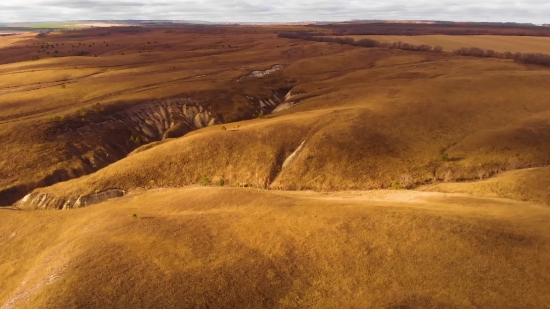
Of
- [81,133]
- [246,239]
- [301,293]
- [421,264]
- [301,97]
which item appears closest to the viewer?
[301,293]

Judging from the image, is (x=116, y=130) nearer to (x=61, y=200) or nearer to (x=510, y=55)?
(x=61, y=200)

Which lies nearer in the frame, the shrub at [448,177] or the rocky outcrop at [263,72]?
the shrub at [448,177]

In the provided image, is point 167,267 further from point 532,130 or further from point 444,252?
point 532,130

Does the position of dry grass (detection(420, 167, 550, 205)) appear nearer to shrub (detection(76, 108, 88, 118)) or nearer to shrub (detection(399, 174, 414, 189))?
shrub (detection(399, 174, 414, 189))

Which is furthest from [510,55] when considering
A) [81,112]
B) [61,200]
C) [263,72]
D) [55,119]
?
[61,200]

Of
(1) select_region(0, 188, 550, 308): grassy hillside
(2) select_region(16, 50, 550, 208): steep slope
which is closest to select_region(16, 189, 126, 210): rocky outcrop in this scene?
(2) select_region(16, 50, 550, 208): steep slope

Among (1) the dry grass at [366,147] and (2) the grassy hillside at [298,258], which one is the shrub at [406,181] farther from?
(2) the grassy hillside at [298,258]

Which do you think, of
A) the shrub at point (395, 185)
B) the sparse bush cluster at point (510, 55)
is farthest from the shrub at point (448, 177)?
the sparse bush cluster at point (510, 55)

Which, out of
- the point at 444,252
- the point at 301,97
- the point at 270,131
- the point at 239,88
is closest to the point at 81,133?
the point at 270,131
